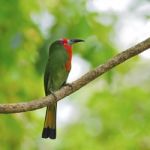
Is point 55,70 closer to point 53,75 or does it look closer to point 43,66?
point 53,75

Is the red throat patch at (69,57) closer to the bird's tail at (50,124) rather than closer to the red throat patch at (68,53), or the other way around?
the red throat patch at (68,53)

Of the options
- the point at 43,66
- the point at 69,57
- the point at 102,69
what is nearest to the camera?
the point at 102,69

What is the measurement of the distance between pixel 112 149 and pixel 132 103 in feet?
1.67

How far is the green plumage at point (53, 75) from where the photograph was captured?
4.70 m

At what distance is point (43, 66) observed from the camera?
5.24m

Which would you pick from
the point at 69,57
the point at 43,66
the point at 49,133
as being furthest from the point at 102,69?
the point at 43,66

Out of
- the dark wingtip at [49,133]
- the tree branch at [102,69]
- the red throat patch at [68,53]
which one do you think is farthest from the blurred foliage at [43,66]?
the tree branch at [102,69]

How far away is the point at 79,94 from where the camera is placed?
8.77m

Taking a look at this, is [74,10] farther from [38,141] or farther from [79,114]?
[79,114]

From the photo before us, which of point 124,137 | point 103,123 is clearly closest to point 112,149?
point 124,137

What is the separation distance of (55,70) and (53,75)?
4 cm

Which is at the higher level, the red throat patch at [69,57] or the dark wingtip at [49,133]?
the red throat patch at [69,57]

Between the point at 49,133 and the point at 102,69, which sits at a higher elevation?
the point at 102,69

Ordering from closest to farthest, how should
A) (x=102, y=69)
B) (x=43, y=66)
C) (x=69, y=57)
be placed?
(x=102, y=69)
(x=69, y=57)
(x=43, y=66)
